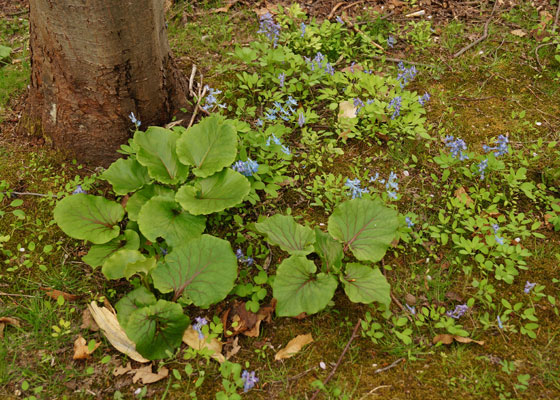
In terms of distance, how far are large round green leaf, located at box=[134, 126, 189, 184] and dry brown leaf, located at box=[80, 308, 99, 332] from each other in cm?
81

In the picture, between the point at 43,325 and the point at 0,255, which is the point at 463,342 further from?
the point at 0,255

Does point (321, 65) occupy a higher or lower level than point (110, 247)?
higher

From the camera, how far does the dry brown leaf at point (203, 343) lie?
2.14m

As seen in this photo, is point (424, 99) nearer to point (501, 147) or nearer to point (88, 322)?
point (501, 147)

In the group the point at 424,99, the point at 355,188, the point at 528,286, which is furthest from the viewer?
the point at 424,99

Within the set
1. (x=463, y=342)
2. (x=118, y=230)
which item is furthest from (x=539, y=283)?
(x=118, y=230)

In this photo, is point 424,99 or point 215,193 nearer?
point 215,193

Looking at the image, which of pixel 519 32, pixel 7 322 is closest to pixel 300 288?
pixel 7 322

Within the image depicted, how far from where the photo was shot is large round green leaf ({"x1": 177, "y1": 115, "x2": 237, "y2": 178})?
256cm

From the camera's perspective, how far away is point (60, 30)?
253 cm

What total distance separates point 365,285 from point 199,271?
0.84 meters

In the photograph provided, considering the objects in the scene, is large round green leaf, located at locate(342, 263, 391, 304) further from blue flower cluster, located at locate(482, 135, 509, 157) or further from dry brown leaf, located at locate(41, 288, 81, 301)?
dry brown leaf, located at locate(41, 288, 81, 301)

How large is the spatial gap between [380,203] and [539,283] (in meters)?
0.97

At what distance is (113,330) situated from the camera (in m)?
2.21
